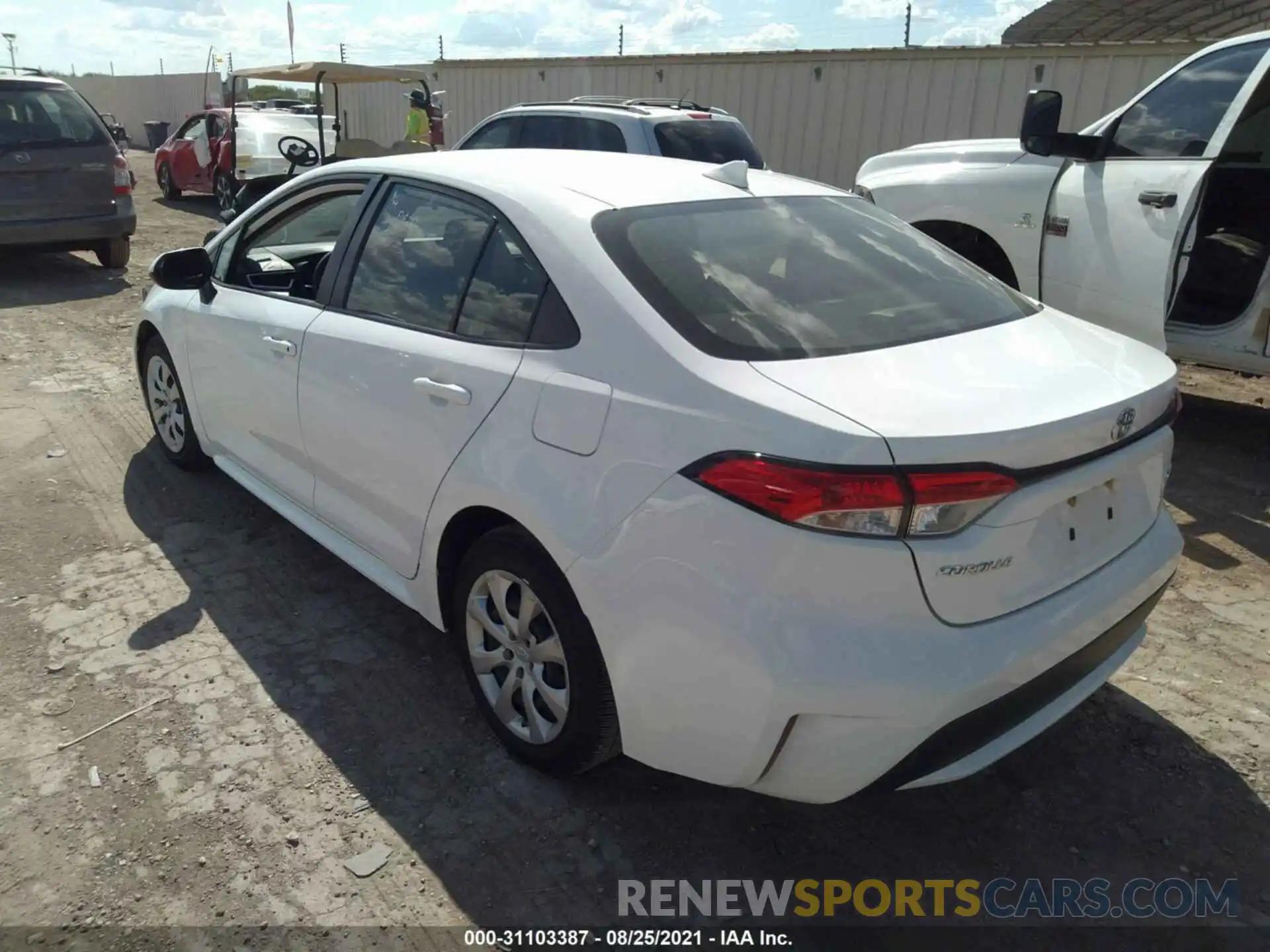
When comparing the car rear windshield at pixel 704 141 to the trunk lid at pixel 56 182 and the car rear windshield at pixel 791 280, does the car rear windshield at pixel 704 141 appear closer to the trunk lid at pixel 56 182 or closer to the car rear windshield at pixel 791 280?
the car rear windshield at pixel 791 280

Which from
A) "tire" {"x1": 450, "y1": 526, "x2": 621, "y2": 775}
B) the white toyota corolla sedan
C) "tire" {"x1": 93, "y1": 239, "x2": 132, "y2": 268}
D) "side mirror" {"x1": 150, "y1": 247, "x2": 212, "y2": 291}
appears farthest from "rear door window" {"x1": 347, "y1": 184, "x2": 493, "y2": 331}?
"tire" {"x1": 93, "y1": 239, "x2": 132, "y2": 268}

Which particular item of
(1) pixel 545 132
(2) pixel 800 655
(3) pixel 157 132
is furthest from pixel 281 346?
(3) pixel 157 132

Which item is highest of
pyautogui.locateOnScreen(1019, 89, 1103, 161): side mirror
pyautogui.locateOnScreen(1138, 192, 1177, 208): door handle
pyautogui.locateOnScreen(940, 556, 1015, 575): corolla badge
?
pyautogui.locateOnScreen(1019, 89, 1103, 161): side mirror

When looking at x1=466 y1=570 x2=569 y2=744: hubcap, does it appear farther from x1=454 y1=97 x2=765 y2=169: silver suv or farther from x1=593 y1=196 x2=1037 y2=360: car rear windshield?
x1=454 y1=97 x2=765 y2=169: silver suv

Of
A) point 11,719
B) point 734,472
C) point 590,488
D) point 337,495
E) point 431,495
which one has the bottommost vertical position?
point 11,719

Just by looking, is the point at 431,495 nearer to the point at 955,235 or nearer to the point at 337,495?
the point at 337,495

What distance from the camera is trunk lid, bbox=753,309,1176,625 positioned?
2.04 meters

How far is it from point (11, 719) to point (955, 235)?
18.3ft

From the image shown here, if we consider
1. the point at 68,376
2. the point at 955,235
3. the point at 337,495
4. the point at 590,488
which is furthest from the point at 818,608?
the point at 68,376

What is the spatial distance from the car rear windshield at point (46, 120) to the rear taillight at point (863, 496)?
9757mm

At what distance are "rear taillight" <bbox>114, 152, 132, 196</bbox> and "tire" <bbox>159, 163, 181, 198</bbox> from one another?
6.65 meters

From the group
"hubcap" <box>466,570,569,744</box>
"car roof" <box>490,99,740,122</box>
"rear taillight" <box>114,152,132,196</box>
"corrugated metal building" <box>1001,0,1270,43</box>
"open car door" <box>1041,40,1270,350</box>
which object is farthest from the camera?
"corrugated metal building" <box>1001,0,1270,43</box>

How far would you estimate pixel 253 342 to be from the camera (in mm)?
3783

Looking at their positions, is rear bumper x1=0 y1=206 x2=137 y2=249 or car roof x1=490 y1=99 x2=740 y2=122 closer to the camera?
car roof x1=490 y1=99 x2=740 y2=122
